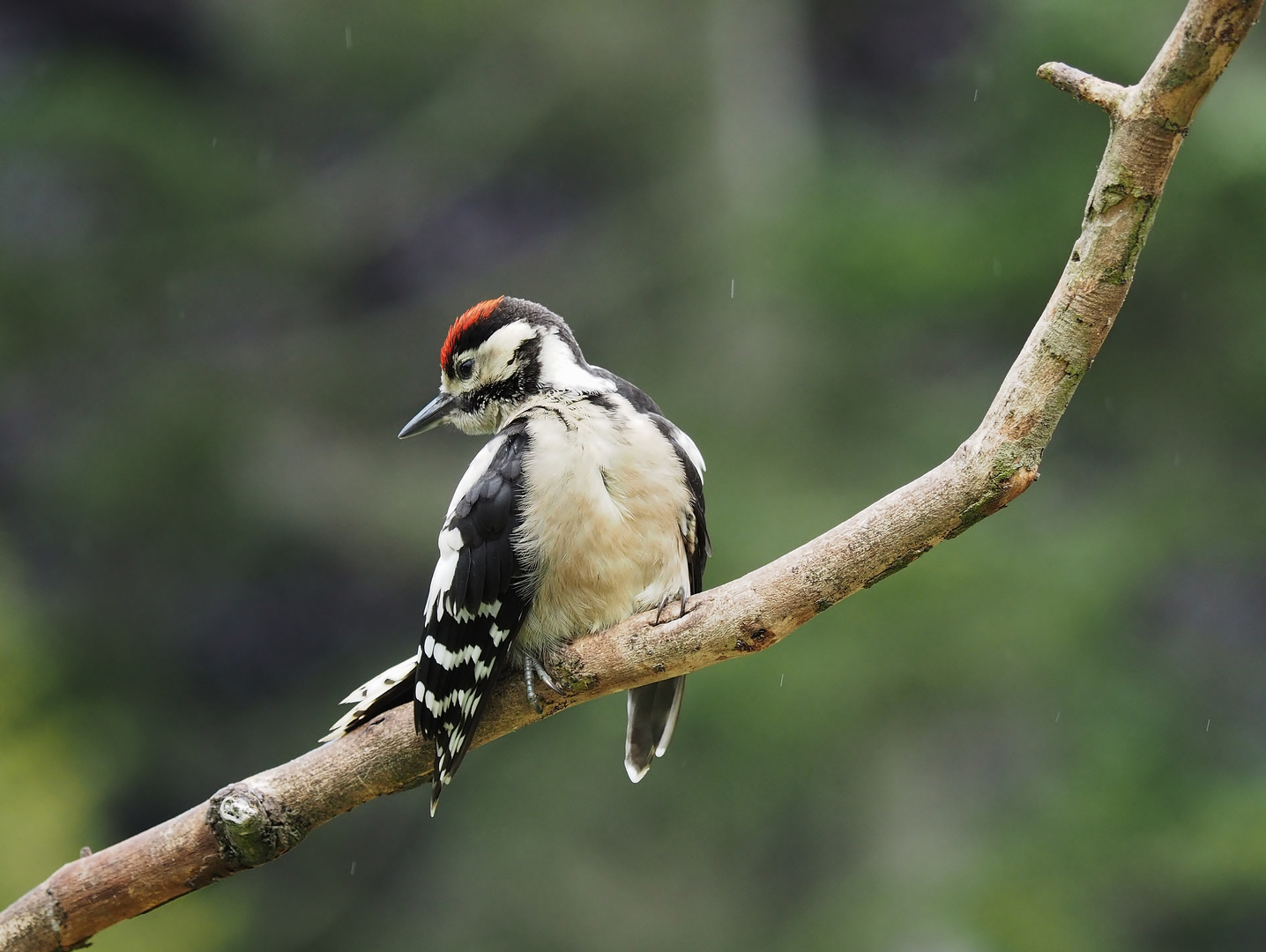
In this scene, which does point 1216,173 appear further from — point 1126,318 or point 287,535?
point 287,535

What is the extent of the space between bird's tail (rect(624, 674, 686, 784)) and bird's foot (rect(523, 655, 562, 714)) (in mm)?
331

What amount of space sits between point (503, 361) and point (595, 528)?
429mm

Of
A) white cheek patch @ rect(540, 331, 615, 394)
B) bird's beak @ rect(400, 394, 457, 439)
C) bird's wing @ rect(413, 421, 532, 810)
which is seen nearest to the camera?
bird's wing @ rect(413, 421, 532, 810)

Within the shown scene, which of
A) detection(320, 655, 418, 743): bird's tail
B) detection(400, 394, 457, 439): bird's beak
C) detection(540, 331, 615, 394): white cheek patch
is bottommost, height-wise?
detection(320, 655, 418, 743): bird's tail

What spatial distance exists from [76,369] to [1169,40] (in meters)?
5.90

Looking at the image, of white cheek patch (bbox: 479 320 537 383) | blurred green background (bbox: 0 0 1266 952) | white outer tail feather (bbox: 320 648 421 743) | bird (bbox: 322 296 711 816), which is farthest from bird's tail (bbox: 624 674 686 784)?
blurred green background (bbox: 0 0 1266 952)

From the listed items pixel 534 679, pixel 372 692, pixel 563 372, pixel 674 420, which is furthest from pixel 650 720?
pixel 674 420

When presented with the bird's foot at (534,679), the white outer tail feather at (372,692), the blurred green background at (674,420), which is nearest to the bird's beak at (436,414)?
the white outer tail feather at (372,692)

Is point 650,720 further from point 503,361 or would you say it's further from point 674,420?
point 674,420

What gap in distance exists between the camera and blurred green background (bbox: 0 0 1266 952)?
4.50 m

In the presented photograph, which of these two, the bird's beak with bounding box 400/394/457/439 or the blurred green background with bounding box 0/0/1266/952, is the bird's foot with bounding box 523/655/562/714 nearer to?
the bird's beak with bounding box 400/394/457/439

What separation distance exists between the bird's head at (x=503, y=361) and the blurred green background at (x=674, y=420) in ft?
7.24

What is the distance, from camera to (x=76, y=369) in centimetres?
637

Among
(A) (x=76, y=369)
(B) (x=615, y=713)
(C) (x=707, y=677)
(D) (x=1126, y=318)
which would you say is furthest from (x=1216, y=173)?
(A) (x=76, y=369)
